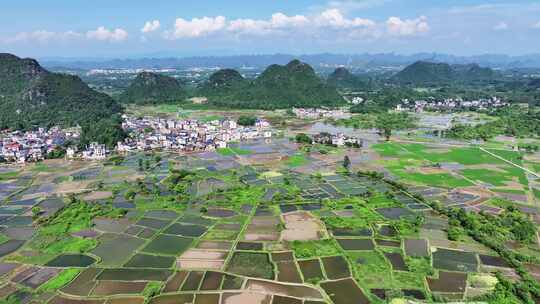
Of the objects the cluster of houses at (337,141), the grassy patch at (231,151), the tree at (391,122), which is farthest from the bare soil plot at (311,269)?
the tree at (391,122)

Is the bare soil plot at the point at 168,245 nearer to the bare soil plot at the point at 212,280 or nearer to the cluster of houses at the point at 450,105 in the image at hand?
the bare soil plot at the point at 212,280

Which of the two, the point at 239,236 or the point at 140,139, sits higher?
the point at 140,139

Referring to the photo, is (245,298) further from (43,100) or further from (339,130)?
(43,100)

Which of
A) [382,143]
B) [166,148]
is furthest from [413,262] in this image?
[166,148]

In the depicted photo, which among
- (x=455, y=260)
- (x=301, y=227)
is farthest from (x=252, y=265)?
(x=455, y=260)

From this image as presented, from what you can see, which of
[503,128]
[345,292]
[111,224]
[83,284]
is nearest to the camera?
[345,292]

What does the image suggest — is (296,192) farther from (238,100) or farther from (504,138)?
(238,100)
